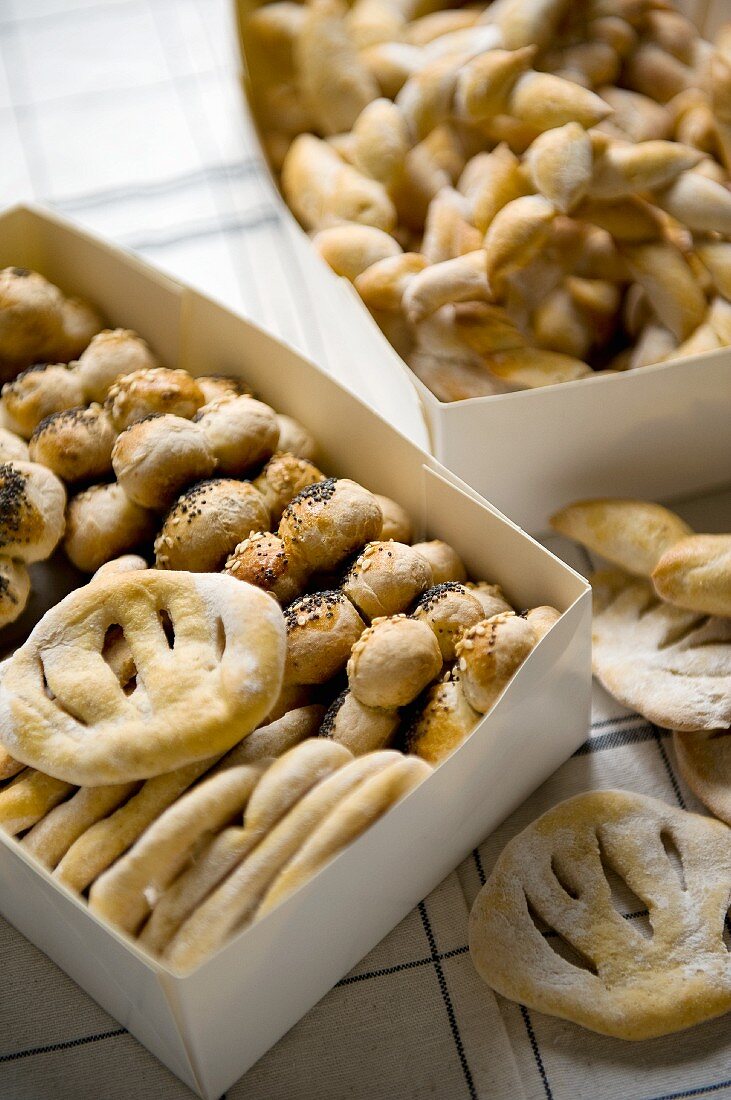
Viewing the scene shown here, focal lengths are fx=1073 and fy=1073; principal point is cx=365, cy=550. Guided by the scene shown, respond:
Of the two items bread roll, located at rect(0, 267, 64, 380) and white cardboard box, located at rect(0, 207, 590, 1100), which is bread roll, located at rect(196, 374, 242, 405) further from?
bread roll, located at rect(0, 267, 64, 380)

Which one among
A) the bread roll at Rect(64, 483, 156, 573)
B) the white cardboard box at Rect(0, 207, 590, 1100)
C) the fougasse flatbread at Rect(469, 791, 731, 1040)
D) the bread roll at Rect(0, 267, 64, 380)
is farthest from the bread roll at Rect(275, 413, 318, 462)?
the fougasse flatbread at Rect(469, 791, 731, 1040)

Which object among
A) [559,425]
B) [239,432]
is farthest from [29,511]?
[559,425]

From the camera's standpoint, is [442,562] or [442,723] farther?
[442,562]

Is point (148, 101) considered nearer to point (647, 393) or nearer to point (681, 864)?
point (647, 393)

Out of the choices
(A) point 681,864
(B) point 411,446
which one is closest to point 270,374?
(B) point 411,446

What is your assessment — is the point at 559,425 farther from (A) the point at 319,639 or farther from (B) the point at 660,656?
(A) the point at 319,639

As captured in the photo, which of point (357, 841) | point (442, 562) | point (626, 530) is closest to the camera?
point (357, 841)

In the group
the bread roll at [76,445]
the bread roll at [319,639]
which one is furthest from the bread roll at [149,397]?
the bread roll at [319,639]

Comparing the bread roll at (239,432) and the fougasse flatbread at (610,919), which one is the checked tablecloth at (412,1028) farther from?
the bread roll at (239,432)
